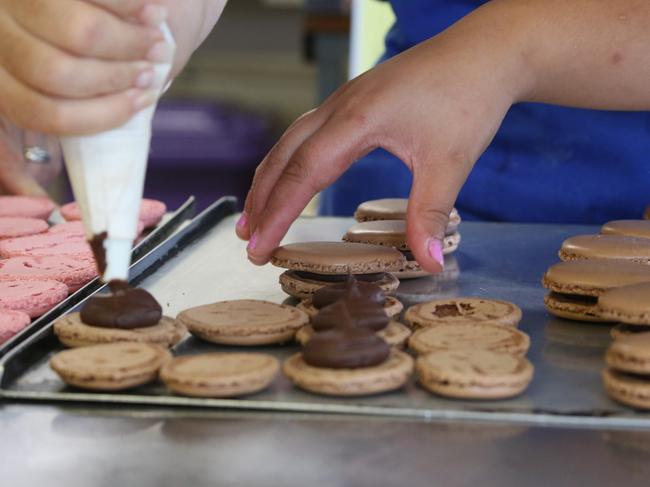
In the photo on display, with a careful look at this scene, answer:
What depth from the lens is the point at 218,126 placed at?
13.1 feet

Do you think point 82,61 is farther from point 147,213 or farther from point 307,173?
point 147,213

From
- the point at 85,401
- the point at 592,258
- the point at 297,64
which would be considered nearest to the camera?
the point at 85,401

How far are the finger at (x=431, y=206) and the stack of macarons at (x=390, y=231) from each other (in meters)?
0.18

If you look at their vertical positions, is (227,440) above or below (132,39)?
below

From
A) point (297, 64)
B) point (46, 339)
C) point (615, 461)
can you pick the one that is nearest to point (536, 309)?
point (615, 461)

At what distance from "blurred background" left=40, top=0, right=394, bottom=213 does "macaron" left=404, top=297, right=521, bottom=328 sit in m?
1.92

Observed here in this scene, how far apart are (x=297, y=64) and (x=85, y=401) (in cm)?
393

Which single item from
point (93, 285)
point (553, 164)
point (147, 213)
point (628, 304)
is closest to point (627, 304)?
point (628, 304)

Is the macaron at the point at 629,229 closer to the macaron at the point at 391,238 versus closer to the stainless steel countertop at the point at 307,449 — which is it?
the macaron at the point at 391,238

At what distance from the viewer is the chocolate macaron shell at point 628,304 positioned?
3.76ft

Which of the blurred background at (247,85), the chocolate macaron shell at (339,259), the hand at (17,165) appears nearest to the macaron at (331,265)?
the chocolate macaron shell at (339,259)

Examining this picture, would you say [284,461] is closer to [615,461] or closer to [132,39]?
[615,461]

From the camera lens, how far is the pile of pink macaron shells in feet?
4.22

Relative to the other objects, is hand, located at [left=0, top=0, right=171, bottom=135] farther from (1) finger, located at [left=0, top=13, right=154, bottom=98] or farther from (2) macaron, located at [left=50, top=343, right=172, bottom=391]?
(2) macaron, located at [left=50, top=343, right=172, bottom=391]
